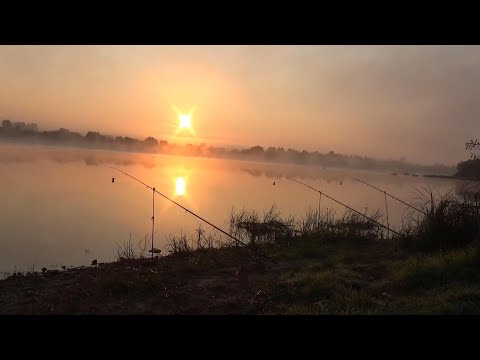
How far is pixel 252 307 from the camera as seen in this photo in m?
7.13

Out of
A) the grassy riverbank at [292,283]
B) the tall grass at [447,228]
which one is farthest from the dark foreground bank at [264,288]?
the tall grass at [447,228]

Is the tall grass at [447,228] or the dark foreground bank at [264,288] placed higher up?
the tall grass at [447,228]

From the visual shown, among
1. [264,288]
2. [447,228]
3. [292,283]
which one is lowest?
[264,288]

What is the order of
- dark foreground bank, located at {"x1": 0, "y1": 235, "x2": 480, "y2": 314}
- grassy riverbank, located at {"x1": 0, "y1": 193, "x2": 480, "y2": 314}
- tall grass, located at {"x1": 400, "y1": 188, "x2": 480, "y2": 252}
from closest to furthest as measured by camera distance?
dark foreground bank, located at {"x1": 0, "y1": 235, "x2": 480, "y2": 314}
grassy riverbank, located at {"x1": 0, "y1": 193, "x2": 480, "y2": 314}
tall grass, located at {"x1": 400, "y1": 188, "x2": 480, "y2": 252}

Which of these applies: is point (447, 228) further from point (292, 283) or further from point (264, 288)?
point (264, 288)

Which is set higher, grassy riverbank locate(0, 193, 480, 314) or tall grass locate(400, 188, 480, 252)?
tall grass locate(400, 188, 480, 252)

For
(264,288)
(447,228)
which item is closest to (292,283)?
(264,288)

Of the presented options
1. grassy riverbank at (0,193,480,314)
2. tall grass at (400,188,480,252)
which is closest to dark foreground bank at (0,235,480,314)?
grassy riverbank at (0,193,480,314)

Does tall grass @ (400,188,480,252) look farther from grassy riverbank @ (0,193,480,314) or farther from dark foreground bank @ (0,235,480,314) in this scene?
dark foreground bank @ (0,235,480,314)

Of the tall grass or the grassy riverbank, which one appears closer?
the grassy riverbank

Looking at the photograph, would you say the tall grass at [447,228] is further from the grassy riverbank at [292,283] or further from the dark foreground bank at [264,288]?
the dark foreground bank at [264,288]
